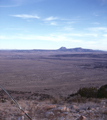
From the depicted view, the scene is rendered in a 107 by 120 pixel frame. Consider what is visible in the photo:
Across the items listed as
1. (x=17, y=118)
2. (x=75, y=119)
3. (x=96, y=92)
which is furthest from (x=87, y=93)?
(x=17, y=118)

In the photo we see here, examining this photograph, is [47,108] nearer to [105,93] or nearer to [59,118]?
[59,118]

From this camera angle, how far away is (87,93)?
37.8ft

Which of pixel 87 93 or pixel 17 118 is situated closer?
pixel 17 118

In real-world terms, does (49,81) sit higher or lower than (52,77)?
lower

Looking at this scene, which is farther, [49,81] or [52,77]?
[52,77]

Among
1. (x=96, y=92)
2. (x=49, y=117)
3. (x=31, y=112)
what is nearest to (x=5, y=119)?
(x=31, y=112)

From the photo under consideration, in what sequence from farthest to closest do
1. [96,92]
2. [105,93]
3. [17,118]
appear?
[96,92]
[105,93]
[17,118]

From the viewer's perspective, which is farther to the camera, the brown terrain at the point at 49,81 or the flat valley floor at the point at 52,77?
the flat valley floor at the point at 52,77

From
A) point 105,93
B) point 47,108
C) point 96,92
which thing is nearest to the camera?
point 47,108

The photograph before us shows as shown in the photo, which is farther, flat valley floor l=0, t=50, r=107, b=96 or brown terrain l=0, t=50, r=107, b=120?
flat valley floor l=0, t=50, r=107, b=96

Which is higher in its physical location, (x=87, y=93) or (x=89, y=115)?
(x=89, y=115)

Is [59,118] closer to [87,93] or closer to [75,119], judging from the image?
[75,119]

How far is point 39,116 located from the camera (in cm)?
544

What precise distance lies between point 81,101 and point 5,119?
15.2 ft
